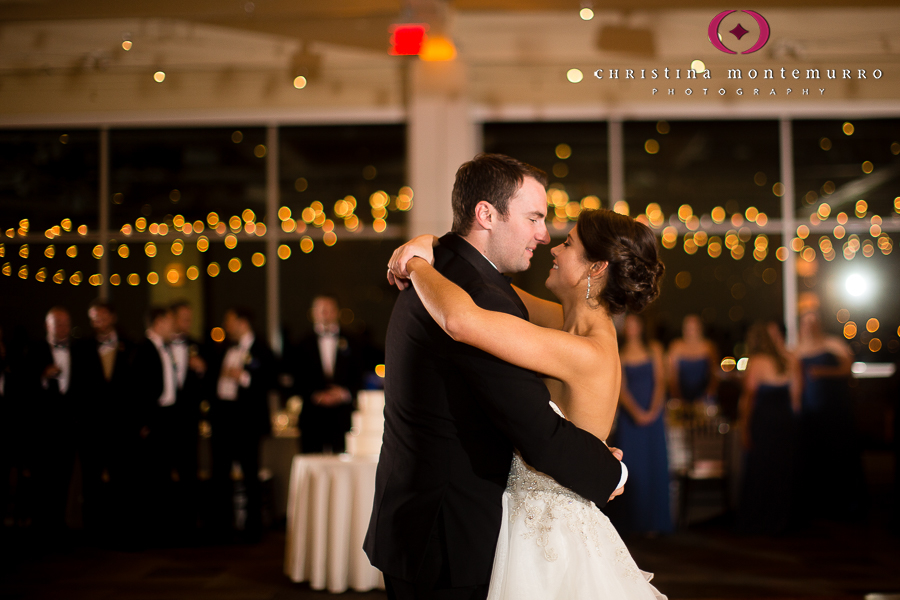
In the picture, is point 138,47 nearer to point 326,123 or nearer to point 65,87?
point 65,87

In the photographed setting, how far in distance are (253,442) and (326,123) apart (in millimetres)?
3494

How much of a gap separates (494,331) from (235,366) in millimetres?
4786

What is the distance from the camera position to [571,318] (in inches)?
70.5

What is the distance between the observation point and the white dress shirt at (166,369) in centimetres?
542

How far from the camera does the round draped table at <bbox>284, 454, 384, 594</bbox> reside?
3.82 metres

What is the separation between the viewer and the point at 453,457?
55.2 inches

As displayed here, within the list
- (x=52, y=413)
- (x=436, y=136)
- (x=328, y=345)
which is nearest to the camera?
(x=52, y=413)

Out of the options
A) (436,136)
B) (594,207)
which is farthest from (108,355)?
(594,207)

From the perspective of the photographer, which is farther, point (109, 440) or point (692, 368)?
point (692, 368)

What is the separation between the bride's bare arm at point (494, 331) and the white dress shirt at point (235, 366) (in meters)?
4.50

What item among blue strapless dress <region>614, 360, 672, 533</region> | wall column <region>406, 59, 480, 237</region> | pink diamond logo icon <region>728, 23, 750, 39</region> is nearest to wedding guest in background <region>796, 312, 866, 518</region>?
blue strapless dress <region>614, 360, 672, 533</region>

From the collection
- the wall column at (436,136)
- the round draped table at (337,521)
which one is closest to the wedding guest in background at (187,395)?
the round draped table at (337,521)

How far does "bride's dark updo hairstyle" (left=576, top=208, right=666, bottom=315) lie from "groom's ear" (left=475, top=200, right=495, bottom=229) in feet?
1.08

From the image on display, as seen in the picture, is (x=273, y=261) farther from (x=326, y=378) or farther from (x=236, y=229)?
(x=326, y=378)
